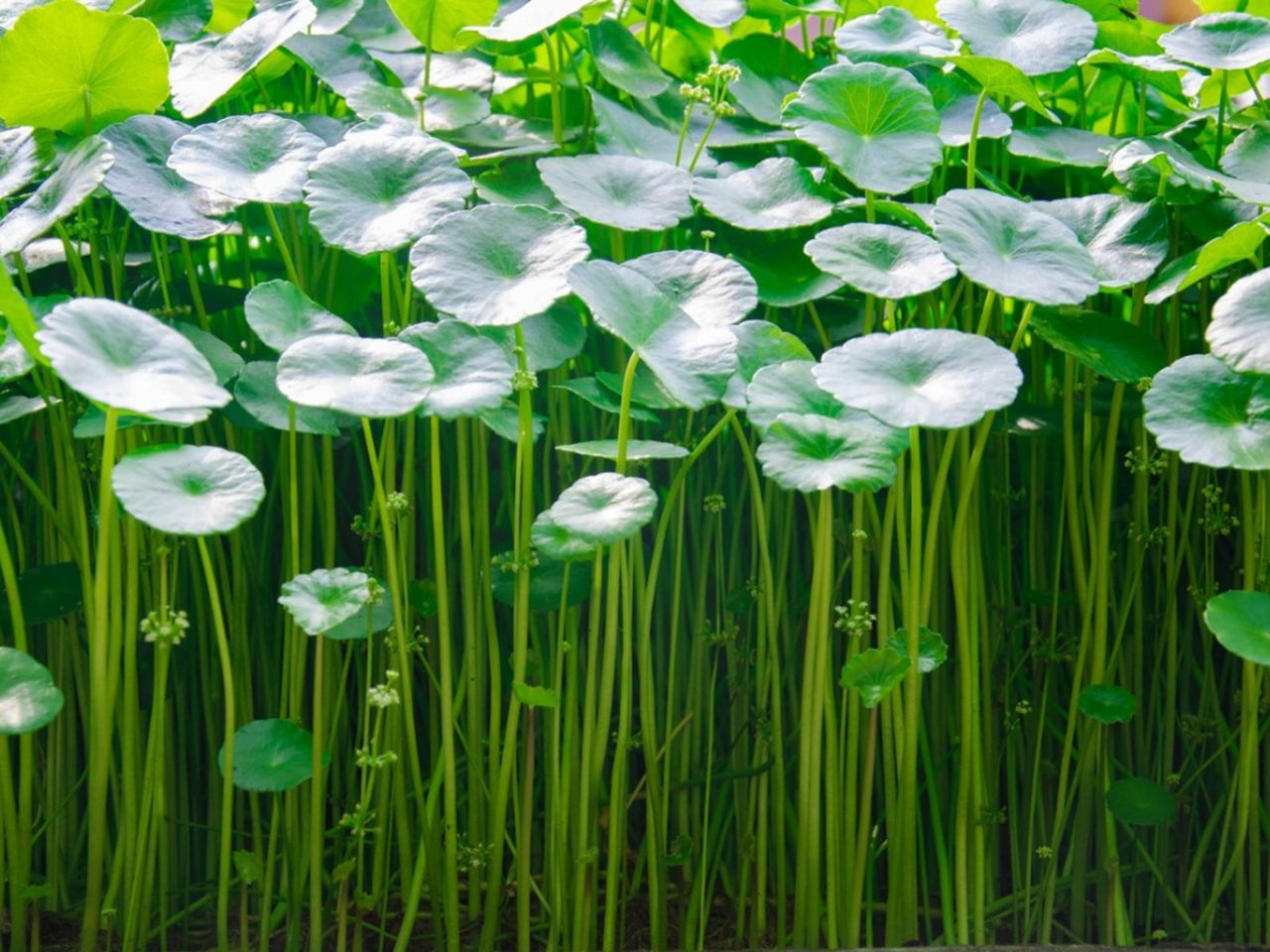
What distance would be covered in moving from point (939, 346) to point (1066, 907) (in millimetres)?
846

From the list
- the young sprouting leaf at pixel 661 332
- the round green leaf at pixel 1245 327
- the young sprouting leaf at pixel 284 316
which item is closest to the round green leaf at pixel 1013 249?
the round green leaf at pixel 1245 327

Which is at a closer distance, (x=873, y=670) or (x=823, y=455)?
(x=823, y=455)

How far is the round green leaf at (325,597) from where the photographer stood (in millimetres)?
1021

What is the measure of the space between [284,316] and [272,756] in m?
0.41

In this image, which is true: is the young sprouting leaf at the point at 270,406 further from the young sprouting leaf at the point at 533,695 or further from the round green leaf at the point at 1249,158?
the round green leaf at the point at 1249,158

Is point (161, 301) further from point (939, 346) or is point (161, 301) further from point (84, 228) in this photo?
point (939, 346)

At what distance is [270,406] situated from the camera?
120 cm

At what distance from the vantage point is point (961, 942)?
1.29 m

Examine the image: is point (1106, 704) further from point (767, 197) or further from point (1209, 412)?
point (767, 197)

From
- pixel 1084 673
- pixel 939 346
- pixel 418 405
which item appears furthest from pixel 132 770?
pixel 1084 673

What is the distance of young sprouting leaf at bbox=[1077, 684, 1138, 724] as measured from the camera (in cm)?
129

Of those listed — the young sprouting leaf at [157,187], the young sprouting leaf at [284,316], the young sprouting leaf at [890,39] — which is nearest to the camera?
the young sprouting leaf at [284,316]

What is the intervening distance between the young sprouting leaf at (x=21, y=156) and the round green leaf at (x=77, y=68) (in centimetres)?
2

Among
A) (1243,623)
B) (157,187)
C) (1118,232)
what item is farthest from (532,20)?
(1243,623)
